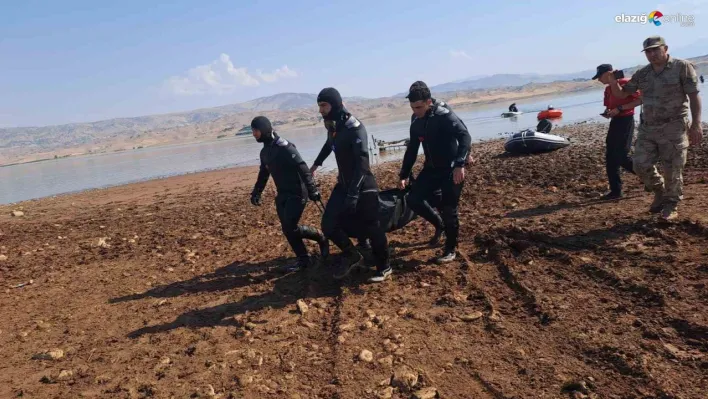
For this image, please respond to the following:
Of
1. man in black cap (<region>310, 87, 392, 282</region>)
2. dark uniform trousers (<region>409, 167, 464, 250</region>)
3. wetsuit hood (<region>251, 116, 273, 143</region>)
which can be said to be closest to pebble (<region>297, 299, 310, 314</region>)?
man in black cap (<region>310, 87, 392, 282</region>)

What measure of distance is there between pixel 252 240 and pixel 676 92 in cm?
665

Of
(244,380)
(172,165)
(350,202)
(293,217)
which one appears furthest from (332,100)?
(172,165)

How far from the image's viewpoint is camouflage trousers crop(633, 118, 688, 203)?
19.6 feet

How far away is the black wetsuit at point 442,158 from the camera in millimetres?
5660

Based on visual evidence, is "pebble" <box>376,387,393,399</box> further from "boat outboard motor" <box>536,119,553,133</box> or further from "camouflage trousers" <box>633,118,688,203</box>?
"boat outboard motor" <box>536,119,553,133</box>

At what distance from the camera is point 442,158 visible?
5.88m

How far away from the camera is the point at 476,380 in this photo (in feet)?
11.3

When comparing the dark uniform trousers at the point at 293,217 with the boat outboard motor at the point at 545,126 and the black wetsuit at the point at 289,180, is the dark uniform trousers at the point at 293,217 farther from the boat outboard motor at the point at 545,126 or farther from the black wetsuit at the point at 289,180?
the boat outboard motor at the point at 545,126

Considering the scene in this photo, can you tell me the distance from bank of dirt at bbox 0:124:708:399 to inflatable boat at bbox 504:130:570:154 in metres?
Answer: 5.50

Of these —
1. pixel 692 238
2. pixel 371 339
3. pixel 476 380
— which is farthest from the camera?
pixel 692 238

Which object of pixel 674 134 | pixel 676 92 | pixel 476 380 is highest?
pixel 676 92

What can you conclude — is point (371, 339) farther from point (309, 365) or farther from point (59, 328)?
point (59, 328)

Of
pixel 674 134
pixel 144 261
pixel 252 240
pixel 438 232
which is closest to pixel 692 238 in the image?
pixel 674 134

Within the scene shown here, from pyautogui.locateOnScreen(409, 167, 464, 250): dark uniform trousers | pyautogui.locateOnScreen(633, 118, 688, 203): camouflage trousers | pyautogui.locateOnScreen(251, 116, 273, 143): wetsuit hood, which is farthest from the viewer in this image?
pyautogui.locateOnScreen(251, 116, 273, 143): wetsuit hood
